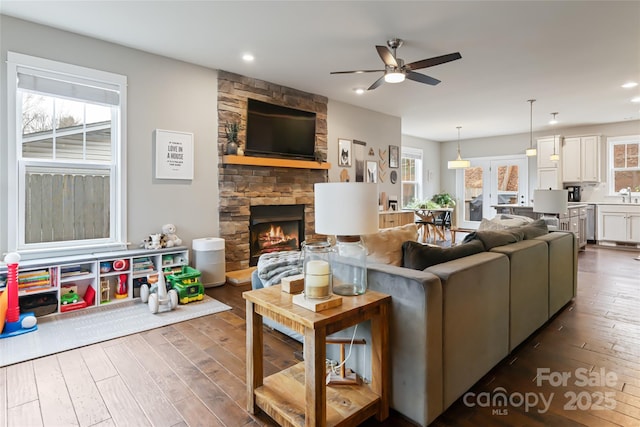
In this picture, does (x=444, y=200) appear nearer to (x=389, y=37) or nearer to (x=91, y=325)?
(x=389, y=37)

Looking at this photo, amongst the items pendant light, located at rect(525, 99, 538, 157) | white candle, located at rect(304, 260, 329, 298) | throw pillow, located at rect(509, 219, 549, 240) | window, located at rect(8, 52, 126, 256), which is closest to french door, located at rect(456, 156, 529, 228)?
pendant light, located at rect(525, 99, 538, 157)

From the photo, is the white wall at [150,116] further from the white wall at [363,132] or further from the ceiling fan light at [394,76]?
the ceiling fan light at [394,76]

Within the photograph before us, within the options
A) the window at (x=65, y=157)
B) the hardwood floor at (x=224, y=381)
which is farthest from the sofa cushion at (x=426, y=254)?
the window at (x=65, y=157)

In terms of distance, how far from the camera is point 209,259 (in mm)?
4176

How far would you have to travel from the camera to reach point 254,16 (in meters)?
3.15

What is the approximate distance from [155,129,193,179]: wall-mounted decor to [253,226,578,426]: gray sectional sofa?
9.71 feet

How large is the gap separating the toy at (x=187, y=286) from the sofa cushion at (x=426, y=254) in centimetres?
241

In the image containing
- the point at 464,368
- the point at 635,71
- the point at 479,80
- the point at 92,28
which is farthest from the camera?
the point at 479,80

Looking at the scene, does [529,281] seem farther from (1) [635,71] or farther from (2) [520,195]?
(2) [520,195]

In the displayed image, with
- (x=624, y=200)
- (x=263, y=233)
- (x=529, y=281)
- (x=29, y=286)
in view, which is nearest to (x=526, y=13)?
(x=529, y=281)

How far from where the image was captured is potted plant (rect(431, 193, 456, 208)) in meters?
10.1

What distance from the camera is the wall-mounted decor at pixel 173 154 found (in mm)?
4047

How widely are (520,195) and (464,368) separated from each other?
8.58m

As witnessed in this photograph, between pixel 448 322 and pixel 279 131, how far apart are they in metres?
4.03
